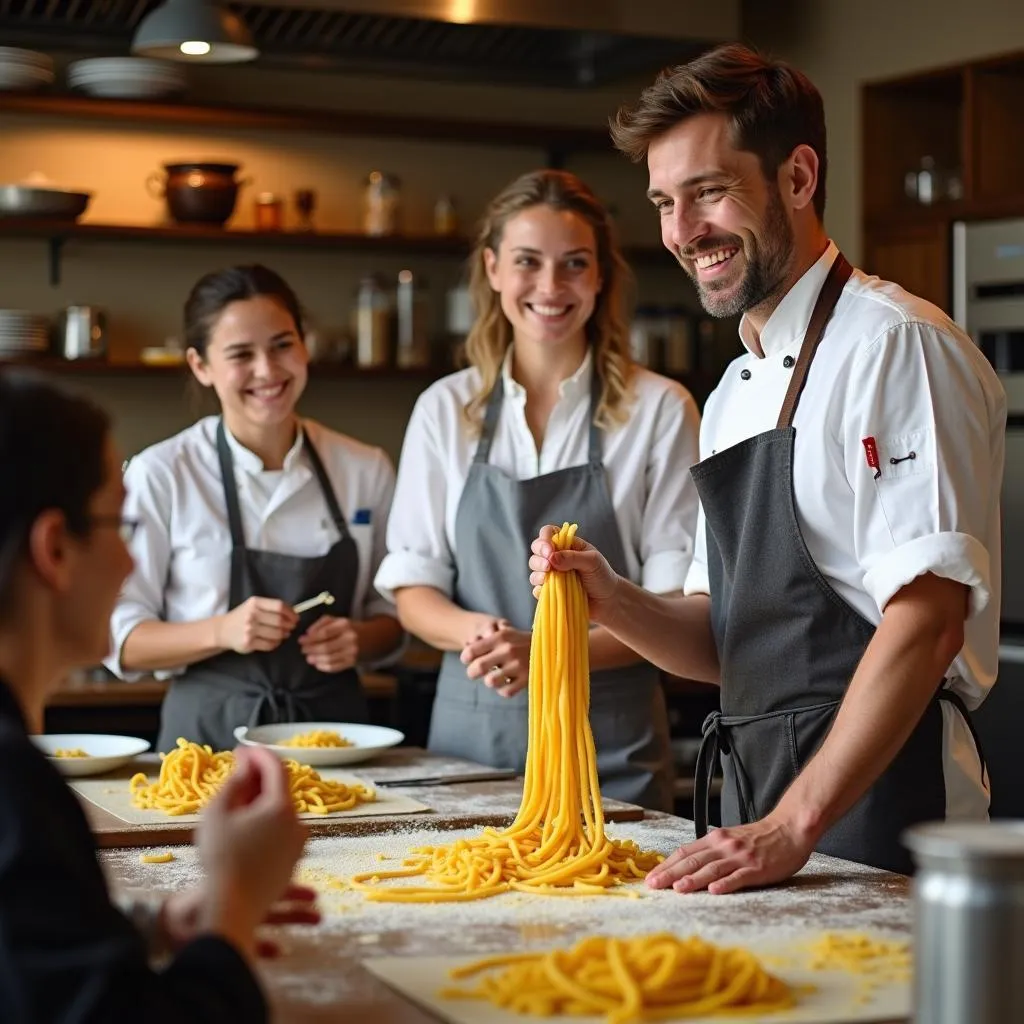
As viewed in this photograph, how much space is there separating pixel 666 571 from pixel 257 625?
0.87 metres

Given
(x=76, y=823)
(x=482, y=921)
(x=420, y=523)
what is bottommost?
(x=482, y=921)

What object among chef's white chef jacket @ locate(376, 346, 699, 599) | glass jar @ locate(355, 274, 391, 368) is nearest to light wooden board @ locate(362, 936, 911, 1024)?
chef's white chef jacket @ locate(376, 346, 699, 599)

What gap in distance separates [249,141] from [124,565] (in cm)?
502

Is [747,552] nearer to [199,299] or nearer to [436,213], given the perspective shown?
[199,299]

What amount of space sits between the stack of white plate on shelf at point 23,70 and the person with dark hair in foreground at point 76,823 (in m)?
4.50

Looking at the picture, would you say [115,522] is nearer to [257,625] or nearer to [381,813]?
[381,813]

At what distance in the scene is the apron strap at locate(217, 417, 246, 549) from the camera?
385 centimetres

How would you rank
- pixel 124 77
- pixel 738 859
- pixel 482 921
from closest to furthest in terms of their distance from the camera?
pixel 482 921
pixel 738 859
pixel 124 77

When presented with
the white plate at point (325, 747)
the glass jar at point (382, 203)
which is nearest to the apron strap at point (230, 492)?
the white plate at point (325, 747)

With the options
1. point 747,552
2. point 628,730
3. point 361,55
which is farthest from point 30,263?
point 747,552

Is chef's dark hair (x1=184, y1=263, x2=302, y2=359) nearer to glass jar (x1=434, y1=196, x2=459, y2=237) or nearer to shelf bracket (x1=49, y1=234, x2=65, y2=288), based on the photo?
shelf bracket (x1=49, y1=234, x2=65, y2=288)

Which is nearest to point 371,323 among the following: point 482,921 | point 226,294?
point 226,294

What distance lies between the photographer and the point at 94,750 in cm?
340

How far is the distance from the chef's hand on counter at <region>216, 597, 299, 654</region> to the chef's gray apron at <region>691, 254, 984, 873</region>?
111 centimetres
